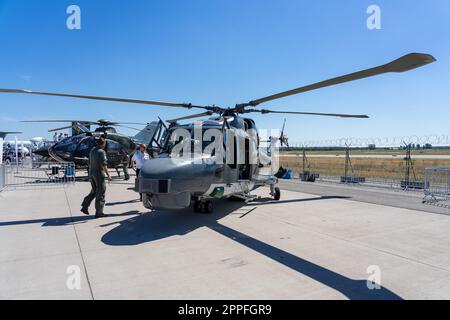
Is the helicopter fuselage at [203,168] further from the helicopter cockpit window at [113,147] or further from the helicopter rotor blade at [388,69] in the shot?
the helicopter cockpit window at [113,147]

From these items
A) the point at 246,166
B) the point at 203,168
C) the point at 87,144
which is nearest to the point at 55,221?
the point at 203,168

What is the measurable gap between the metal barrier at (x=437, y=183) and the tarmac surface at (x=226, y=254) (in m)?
2.05

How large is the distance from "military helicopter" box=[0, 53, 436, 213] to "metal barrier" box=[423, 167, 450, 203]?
3822 mm

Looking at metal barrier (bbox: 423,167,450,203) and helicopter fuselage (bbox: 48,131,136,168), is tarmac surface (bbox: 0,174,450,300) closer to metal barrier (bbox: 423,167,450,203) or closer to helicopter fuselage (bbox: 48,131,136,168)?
metal barrier (bbox: 423,167,450,203)

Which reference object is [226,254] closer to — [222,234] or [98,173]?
[222,234]

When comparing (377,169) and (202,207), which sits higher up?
(202,207)

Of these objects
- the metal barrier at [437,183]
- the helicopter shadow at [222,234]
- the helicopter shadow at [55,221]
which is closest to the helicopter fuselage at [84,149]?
the helicopter shadow at [55,221]

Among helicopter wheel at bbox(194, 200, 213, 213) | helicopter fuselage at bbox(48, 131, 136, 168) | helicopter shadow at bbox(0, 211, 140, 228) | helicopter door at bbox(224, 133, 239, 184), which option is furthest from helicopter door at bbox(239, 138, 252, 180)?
helicopter fuselage at bbox(48, 131, 136, 168)

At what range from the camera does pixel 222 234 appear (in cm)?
579

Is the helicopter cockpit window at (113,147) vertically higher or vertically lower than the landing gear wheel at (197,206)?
higher

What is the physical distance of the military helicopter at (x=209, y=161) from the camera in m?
5.26

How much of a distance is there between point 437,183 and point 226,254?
901cm

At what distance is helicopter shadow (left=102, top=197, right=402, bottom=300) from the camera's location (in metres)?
3.51
